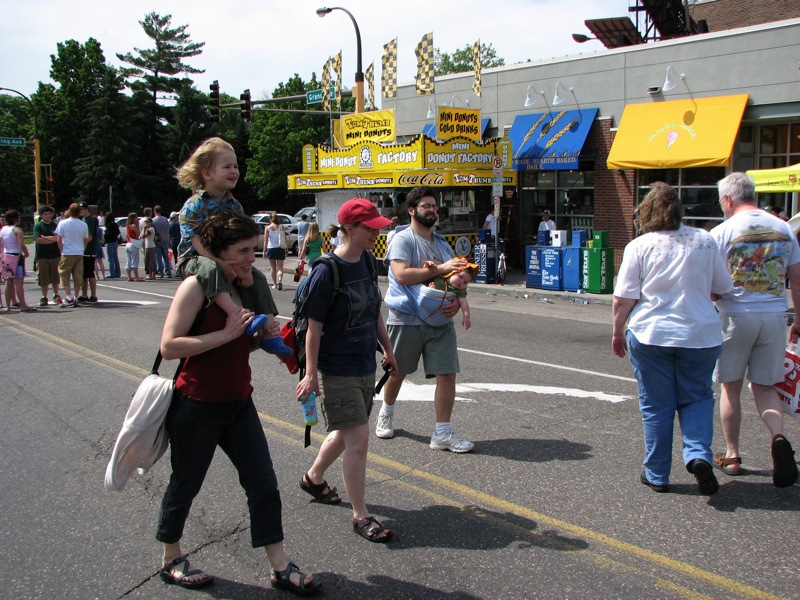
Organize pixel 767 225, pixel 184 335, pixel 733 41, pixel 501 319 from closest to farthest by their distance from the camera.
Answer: pixel 184 335 < pixel 767 225 < pixel 501 319 < pixel 733 41

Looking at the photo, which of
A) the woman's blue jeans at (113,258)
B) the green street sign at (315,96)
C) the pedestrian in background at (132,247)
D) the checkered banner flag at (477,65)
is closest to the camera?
the pedestrian in background at (132,247)

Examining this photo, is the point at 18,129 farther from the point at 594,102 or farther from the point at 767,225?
the point at 767,225

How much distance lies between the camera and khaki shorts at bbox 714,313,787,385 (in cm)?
466

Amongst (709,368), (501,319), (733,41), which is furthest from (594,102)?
(709,368)

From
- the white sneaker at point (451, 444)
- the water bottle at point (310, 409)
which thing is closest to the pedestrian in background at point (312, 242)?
the white sneaker at point (451, 444)

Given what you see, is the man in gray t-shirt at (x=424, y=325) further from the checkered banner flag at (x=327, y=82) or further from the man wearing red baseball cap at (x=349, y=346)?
the checkered banner flag at (x=327, y=82)

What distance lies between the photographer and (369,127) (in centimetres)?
2072

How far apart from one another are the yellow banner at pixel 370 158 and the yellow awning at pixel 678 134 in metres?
4.82

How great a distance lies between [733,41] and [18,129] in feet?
218

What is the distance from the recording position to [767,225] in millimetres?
4695

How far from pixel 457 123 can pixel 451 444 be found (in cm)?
1496

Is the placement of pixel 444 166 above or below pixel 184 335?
above

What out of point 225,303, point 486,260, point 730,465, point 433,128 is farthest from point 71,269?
point 433,128

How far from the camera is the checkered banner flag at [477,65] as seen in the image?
20.4 metres
